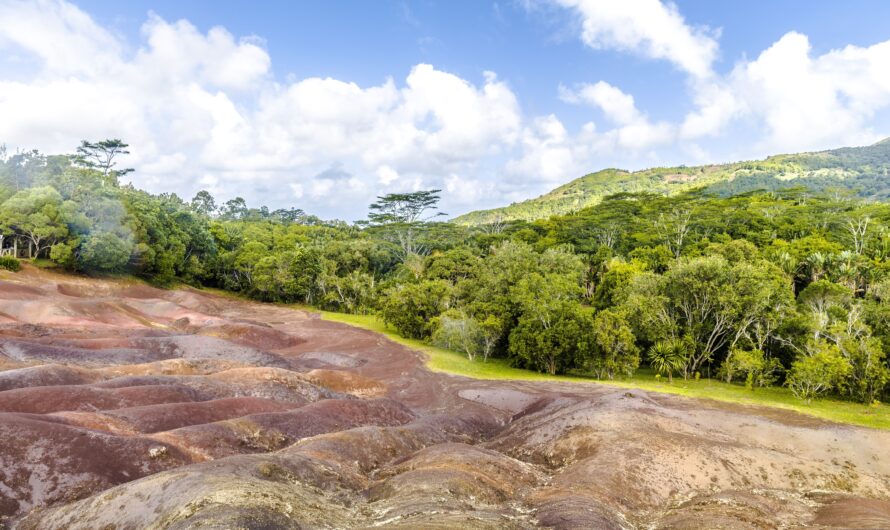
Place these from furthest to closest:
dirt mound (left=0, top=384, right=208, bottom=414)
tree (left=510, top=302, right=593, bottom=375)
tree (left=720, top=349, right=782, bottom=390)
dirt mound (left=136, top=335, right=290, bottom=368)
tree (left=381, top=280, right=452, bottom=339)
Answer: tree (left=381, top=280, right=452, bottom=339) → tree (left=510, top=302, right=593, bottom=375) → dirt mound (left=136, top=335, right=290, bottom=368) → tree (left=720, top=349, right=782, bottom=390) → dirt mound (left=0, top=384, right=208, bottom=414)

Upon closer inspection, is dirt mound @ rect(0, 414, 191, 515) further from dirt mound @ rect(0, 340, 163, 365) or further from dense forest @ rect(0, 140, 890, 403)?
dense forest @ rect(0, 140, 890, 403)

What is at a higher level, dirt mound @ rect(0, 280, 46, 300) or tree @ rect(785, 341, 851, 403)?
tree @ rect(785, 341, 851, 403)

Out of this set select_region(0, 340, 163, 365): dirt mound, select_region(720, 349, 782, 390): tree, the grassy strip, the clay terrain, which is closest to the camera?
the clay terrain

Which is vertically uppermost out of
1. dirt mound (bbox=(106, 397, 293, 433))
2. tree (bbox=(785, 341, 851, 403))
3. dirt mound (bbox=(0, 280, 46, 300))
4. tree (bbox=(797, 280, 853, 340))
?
tree (bbox=(797, 280, 853, 340))

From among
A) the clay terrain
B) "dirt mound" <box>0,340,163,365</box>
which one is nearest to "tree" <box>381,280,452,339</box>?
the clay terrain

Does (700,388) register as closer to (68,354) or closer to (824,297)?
(824,297)

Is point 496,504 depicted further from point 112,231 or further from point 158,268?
point 158,268

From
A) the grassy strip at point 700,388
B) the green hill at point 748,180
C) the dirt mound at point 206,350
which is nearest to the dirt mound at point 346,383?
the dirt mound at point 206,350
